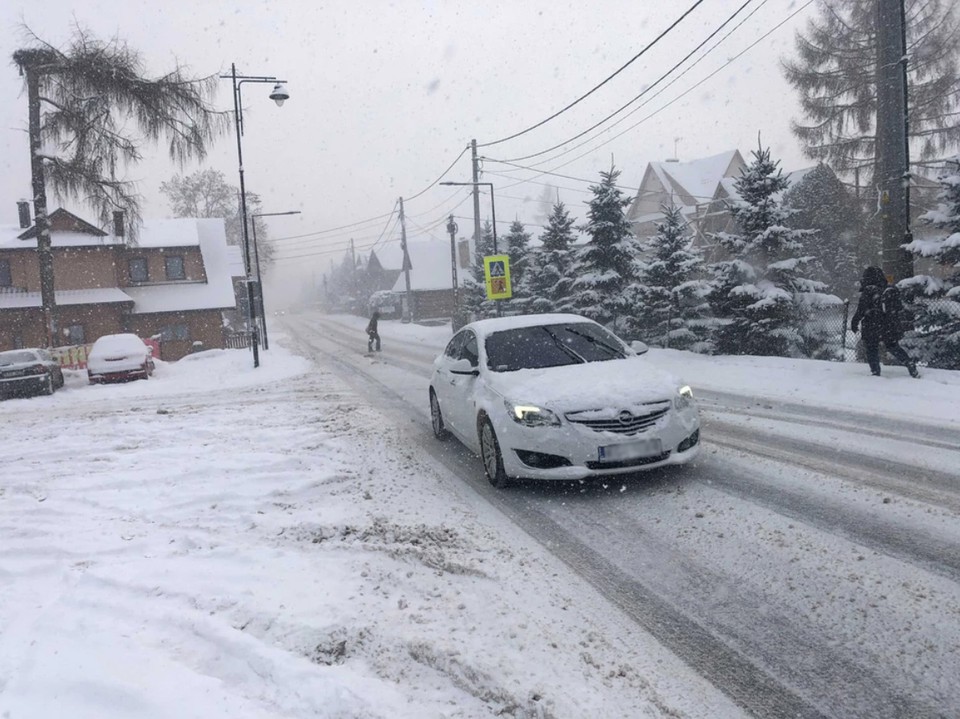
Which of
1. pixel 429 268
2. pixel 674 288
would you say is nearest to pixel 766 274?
pixel 674 288

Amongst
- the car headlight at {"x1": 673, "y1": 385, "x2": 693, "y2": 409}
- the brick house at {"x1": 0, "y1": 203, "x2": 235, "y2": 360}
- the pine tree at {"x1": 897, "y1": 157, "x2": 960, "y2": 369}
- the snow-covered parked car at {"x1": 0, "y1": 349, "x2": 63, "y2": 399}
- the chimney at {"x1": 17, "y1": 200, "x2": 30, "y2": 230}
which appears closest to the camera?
the car headlight at {"x1": 673, "y1": 385, "x2": 693, "y2": 409}

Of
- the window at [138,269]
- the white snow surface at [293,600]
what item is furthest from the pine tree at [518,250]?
the white snow surface at [293,600]

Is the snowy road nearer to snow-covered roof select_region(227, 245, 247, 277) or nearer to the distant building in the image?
snow-covered roof select_region(227, 245, 247, 277)

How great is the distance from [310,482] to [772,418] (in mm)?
5955

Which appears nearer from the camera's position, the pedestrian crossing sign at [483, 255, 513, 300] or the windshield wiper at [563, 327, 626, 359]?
the windshield wiper at [563, 327, 626, 359]

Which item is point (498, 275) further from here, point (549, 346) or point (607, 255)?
point (549, 346)

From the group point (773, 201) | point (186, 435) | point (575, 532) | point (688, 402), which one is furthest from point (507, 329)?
point (773, 201)

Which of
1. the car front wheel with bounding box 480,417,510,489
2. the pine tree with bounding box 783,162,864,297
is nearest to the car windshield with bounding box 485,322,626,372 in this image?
the car front wheel with bounding box 480,417,510,489

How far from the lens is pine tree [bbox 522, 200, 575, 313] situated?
996 inches

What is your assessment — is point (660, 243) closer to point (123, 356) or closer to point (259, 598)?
point (123, 356)

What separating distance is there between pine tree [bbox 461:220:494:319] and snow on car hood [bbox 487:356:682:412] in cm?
2825

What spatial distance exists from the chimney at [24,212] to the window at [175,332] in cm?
1461

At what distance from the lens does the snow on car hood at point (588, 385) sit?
5.69 metres

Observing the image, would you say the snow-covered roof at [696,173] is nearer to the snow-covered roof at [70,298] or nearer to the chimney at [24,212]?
the snow-covered roof at [70,298]
